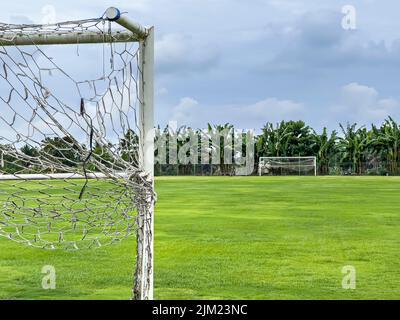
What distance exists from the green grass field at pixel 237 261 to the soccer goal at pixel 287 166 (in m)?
18.3

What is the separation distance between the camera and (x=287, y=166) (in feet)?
91.0

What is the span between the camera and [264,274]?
186 inches

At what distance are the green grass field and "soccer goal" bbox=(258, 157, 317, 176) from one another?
18.3m

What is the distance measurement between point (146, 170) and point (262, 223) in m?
5.20

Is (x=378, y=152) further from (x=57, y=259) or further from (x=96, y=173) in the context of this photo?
(x=96, y=173)

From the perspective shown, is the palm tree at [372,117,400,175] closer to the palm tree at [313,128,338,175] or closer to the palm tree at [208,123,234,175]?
the palm tree at [313,128,338,175]

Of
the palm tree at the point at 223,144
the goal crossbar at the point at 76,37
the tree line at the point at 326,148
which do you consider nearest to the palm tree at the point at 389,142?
the tree line at the point at 326,148

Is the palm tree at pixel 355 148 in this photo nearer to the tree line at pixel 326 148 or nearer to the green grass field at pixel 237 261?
the tree line at pixel 326 148

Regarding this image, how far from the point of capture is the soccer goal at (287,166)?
89.9ft

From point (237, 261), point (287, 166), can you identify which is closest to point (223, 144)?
point (287, 166)

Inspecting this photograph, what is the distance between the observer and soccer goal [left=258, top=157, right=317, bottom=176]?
27406 millimetres

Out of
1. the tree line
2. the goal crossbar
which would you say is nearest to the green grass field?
the goal crossbar
